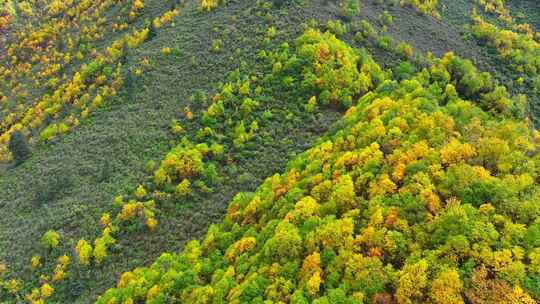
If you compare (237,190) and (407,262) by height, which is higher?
(407,262)

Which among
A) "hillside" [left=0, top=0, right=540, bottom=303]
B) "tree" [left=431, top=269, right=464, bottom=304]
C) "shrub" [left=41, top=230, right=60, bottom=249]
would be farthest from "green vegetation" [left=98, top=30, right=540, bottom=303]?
"shrub" [left=41, top=230, right=60, bottom=249]

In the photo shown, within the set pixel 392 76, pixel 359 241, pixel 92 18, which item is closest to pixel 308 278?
pixel 359 241

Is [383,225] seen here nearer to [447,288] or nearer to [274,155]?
[447,288]

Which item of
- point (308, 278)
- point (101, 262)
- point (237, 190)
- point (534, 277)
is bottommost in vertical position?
point (101, 262)

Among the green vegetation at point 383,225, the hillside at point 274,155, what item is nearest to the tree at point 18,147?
the hillside at point 274,155

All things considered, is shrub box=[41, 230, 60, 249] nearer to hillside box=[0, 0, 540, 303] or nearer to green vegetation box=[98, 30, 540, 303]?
hillside box=[0, 0, 540, 303]

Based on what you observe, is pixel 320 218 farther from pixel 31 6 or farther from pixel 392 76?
pixel 31 6
